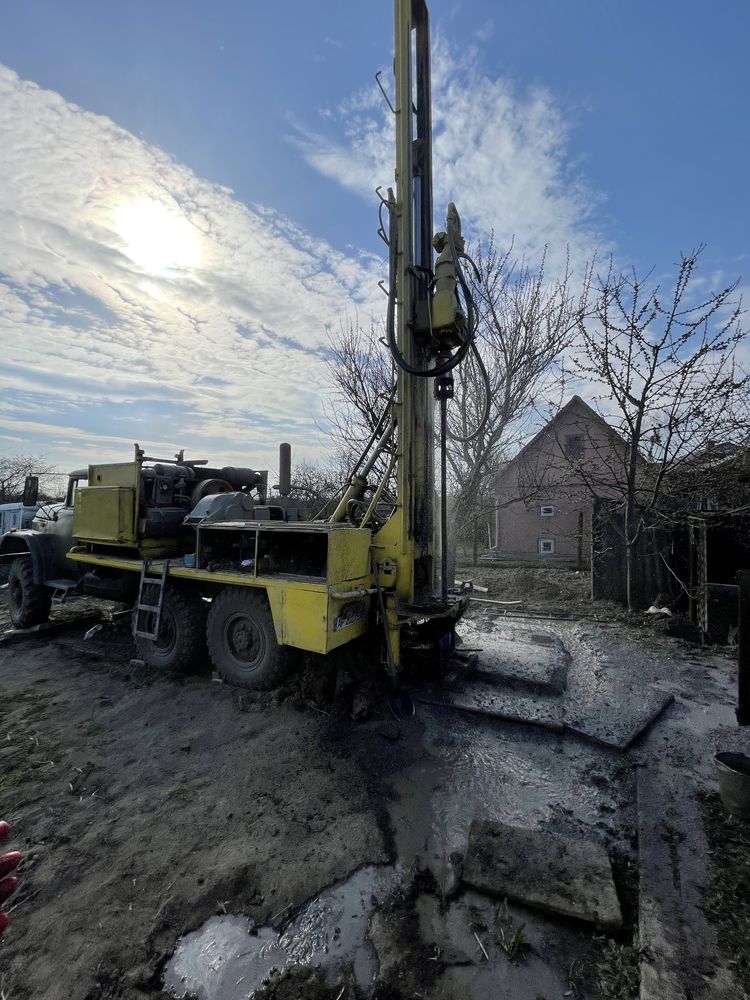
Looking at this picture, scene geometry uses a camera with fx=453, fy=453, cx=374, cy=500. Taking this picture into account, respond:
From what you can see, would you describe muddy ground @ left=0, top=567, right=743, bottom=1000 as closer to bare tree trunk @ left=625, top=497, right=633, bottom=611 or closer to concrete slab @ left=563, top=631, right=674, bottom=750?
concrete slab @ left=563, top=631, right=674, bottom=750

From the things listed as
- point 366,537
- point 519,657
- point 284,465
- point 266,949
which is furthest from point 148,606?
point 284,465

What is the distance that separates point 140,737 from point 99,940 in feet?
6.66

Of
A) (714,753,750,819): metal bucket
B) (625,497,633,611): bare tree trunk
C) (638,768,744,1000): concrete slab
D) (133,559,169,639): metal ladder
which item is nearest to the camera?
(638,768,744,1000): concrete slab

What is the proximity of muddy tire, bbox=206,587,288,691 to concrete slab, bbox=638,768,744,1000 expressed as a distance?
316 centimetres

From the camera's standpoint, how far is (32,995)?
1.86m

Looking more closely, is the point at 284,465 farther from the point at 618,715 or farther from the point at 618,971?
the point at 618,971

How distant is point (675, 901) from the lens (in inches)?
85.9

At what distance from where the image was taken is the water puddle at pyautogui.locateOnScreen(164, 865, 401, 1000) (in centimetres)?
192

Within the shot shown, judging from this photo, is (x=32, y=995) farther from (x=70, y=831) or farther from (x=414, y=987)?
(x=414, y=987)

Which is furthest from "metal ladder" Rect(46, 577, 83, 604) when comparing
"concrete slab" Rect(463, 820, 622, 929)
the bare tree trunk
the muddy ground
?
the bare tree trunk

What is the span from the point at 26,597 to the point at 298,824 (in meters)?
6.47

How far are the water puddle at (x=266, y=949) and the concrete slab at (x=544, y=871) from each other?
1.94 feet

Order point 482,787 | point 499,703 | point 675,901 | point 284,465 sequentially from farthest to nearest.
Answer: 1. point 284,465
2. point 499,703
3. point 482,787
4. point 675,901

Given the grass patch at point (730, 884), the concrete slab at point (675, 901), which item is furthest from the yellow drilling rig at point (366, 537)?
the grass patch at point (730, 884)
